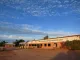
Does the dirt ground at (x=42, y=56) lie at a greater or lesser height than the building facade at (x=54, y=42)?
lesser

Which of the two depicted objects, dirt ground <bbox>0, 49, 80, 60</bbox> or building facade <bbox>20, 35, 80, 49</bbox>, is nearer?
dirt ground <bbox>0, 49, 80, 60</bbox>

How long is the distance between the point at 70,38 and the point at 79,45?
11.2 meters

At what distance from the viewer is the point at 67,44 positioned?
188ft

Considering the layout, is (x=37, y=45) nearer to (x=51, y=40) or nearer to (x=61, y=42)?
(x=51, y=40)

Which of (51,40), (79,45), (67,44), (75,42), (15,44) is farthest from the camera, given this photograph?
(15,44)

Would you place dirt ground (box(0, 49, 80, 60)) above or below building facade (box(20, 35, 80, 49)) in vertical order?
below

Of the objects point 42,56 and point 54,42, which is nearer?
point 42,56

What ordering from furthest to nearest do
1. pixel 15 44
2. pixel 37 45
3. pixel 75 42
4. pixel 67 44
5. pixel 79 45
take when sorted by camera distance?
pixel 15 44, pixel 37 45, pixel 67 44, pixel 75 42, pixel 79 45

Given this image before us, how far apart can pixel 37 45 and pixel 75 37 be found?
20.2 metres

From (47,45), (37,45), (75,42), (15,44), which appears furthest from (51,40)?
(15,44)

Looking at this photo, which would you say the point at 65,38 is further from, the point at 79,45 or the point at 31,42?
the point at 31,42

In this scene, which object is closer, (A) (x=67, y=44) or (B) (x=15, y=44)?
(A) (x=67, y=44)

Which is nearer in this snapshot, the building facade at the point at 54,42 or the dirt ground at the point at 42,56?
the dirt ground at the point at 42,56

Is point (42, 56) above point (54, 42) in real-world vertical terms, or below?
below
